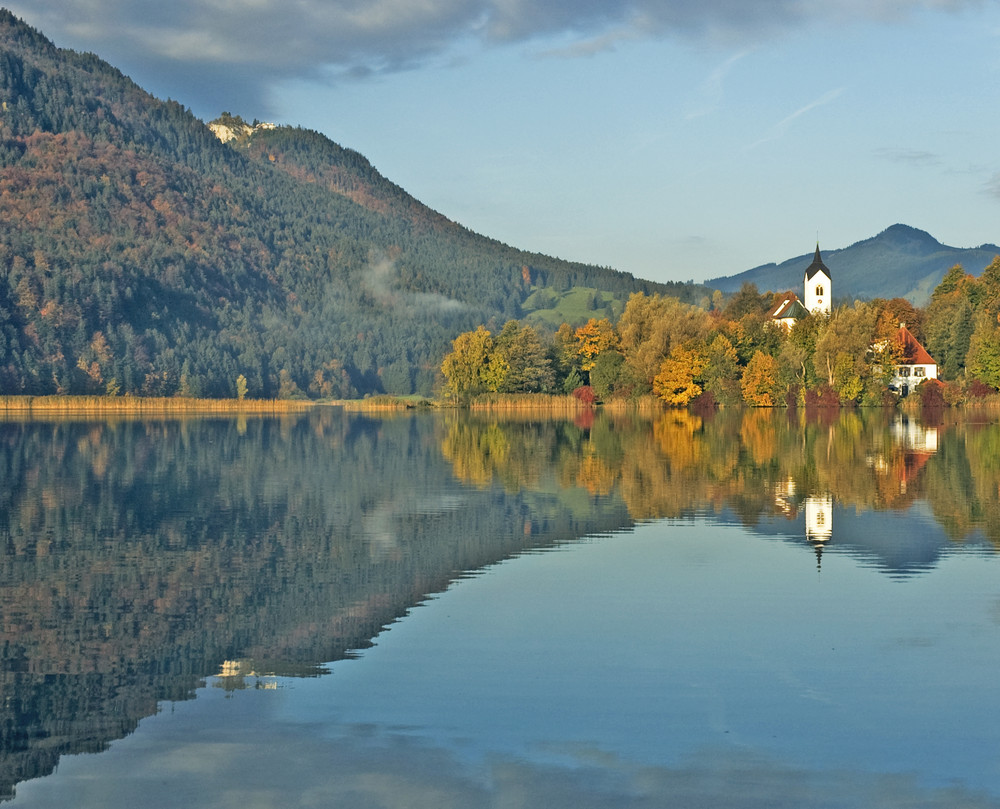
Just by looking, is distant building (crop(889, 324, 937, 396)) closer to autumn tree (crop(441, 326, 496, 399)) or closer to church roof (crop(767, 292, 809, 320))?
church roof (crop(767, 292, 809, 320))

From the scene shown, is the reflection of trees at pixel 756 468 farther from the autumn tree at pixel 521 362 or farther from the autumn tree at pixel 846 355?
the autumn tree at pixel 521 362

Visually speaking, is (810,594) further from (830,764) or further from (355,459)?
(355,459)

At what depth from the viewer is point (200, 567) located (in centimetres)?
2100

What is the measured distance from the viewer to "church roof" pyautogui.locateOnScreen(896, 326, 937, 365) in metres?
135

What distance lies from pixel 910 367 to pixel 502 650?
130 m

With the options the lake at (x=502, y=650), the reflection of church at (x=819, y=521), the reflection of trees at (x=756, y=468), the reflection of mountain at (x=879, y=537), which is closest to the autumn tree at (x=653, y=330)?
the reflection of trees at (x=756, y=468)

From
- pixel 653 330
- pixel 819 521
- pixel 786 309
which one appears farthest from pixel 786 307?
pixel 819 521

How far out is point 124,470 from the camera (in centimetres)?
4400

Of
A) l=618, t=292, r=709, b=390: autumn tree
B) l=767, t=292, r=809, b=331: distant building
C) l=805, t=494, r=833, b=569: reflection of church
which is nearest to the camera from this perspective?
l=805, t=494, r=833, b=569: reflection of church

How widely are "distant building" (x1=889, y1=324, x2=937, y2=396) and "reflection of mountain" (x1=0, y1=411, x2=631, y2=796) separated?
335 feet

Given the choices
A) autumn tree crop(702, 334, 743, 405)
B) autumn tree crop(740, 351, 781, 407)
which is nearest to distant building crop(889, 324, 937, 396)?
autumn tree crop(740, 351, 781, 407)

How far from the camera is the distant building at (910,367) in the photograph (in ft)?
436

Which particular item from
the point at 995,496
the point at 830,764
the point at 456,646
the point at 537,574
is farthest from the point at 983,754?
the point at 995,496

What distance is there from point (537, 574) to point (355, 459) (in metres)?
31.7
